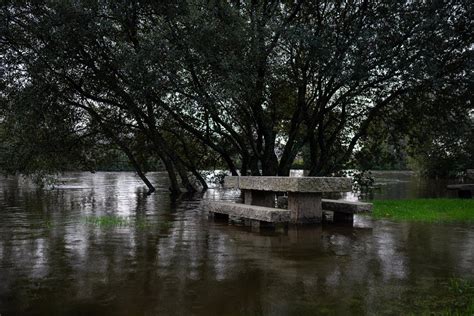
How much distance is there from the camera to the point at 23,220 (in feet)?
38.7

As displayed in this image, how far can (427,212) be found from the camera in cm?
1290

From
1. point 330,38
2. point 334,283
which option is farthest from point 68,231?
point 330,38

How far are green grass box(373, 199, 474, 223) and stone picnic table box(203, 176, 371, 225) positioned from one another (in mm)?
1718

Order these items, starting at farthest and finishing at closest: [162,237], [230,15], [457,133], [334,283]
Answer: [457,133] → [230,15] → [162,237] → [334,283]

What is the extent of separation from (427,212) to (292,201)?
14.6 ft

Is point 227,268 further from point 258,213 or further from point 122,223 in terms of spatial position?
point 122,223

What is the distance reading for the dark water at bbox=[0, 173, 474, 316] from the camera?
4.68m

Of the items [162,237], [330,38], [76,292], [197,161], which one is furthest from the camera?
[197,161]

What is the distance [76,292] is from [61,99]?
15136mm

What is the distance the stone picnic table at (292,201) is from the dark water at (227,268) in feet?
1.68

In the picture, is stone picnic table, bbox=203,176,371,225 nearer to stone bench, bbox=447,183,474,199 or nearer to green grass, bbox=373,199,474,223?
green grass, bbox=373,199,474,223

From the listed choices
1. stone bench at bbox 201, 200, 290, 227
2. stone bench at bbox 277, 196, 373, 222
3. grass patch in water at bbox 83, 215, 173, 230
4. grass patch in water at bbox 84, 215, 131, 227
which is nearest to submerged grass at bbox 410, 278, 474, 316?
stone bench at bbox 201, 200, 290, 227

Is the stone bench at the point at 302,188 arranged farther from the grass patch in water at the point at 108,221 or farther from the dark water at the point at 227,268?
the grass patch in water at the point at 108,221

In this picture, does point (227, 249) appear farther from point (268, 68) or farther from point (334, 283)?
point (268, 68)
